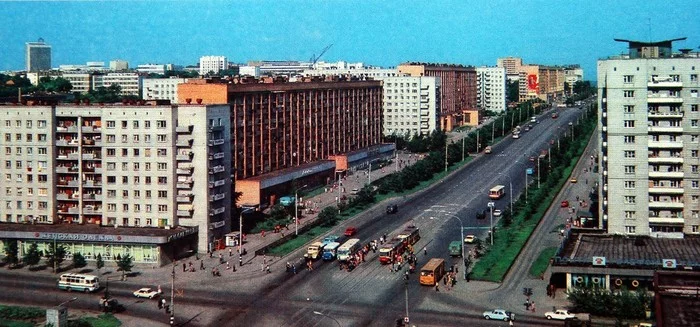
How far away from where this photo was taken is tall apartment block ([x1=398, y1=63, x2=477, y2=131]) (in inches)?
6599

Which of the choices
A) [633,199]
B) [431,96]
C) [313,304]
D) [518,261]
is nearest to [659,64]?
[633,199]

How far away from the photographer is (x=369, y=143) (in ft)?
449

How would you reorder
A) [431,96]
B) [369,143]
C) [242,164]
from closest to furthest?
[242,164] → [369,143] → [431,96]

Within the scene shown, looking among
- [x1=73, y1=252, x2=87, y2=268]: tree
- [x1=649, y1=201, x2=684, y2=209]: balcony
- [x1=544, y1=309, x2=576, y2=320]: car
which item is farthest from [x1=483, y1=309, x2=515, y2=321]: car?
[x1=73, y1=252, x2=87, y2=268]: tree

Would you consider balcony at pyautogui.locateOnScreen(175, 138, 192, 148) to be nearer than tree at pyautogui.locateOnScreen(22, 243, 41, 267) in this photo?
No

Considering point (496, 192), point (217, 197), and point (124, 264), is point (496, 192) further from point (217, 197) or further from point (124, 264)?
point (124, 264)

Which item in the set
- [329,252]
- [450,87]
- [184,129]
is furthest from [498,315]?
[450,87]

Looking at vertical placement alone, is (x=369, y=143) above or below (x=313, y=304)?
above

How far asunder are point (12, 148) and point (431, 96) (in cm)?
9243

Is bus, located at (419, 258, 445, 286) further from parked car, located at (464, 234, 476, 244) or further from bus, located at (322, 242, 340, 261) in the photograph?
parked car, located at (464, 234, 476, 244)

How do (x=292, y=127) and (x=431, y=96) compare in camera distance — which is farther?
(x=431, y=96)

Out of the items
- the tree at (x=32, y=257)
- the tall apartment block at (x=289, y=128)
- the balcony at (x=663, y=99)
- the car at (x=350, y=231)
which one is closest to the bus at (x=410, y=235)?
the car at (x=350, y=231)

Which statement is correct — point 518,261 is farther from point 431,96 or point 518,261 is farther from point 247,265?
point 431,96

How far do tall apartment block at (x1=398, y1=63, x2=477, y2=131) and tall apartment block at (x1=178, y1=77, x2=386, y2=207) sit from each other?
3170cm
